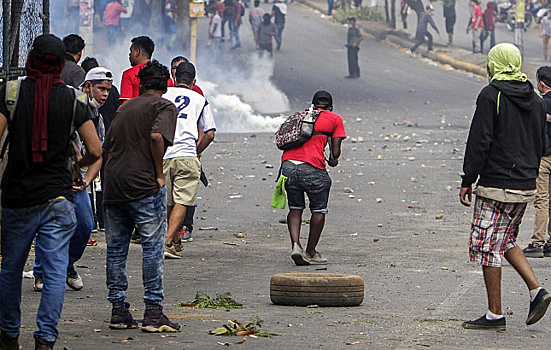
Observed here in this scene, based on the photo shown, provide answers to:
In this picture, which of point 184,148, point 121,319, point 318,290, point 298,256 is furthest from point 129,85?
point 121,319

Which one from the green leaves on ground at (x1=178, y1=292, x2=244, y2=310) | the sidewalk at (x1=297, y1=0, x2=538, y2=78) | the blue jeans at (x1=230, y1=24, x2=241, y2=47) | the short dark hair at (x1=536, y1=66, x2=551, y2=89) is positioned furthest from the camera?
the blue jeans at (x1=230, y1=24, x2=241, y2=47)

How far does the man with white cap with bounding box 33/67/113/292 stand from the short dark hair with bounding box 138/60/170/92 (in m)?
0.35

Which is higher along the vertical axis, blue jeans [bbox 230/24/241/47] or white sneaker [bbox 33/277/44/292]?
white sneaker [bbox 33/277/44/292]

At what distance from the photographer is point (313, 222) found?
28.8ft

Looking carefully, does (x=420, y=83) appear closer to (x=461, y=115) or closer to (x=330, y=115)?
(x=461, y=115)

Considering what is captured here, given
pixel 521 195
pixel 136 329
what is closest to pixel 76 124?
pixel 136 329

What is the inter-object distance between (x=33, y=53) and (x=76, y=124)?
16.1 inches

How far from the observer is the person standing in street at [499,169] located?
600cm

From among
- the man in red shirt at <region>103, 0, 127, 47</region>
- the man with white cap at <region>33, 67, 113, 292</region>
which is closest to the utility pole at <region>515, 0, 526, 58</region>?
the man in red shirt at <region>103, 0, 127, 47</region>

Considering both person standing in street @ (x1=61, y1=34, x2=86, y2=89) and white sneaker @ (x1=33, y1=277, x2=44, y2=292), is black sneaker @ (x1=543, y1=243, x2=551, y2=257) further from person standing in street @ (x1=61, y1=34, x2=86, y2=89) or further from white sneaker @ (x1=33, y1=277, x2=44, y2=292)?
white sneaker @ (x1=33, y1=277, x2=44, y2=292)

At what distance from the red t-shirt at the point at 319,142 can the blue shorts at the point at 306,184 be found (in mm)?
65

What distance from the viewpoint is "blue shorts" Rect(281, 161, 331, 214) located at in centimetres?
878

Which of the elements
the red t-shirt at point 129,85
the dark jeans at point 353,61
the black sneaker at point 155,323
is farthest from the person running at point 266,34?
the black sneaker at point 155,323

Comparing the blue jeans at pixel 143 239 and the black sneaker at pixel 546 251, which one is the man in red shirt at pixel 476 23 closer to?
the black sneaker at pixel 546 251
